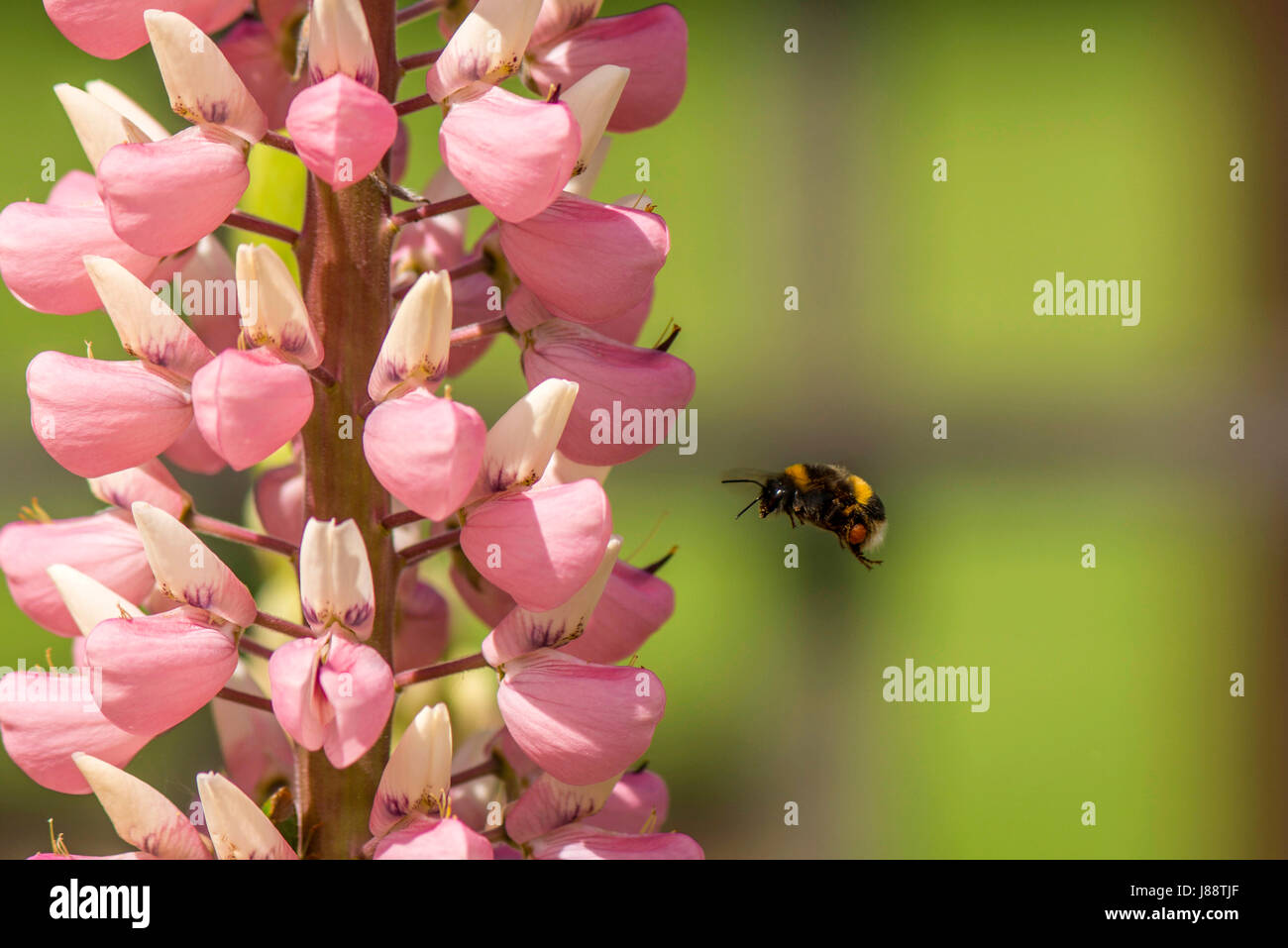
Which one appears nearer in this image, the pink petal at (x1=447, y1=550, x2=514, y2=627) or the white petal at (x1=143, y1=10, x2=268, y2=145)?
the white petal at (x1=143, y1=10, x2=268, y2=145)

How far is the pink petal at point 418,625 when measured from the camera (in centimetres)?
49

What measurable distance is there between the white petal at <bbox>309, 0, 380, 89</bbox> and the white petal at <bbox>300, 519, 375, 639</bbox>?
0.46 ft

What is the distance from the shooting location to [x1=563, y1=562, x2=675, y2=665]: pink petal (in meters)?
0.44

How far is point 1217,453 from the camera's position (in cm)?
182

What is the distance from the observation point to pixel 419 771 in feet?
1.25

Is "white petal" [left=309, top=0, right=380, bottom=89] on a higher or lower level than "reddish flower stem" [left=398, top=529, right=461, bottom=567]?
higher

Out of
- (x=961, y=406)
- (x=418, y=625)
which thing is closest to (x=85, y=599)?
(x=418, y=625)

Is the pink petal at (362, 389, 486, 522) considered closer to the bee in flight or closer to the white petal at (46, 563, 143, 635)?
the white petal at (46, 563, 143, 635)

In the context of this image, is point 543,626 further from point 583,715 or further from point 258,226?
point 258,226

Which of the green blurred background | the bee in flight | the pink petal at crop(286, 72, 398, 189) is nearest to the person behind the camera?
the pink petal at crop(286, 72, 398, 189)

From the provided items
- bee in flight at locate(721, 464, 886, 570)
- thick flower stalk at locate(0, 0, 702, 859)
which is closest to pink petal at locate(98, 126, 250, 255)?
thick flower stalk at locate(0, 0, 702, 859)

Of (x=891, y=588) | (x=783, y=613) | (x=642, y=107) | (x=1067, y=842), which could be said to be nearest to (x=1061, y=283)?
(x=891, y=588)

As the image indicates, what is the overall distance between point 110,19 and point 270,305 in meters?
0.12

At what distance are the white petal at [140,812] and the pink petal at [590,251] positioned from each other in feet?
0.69
